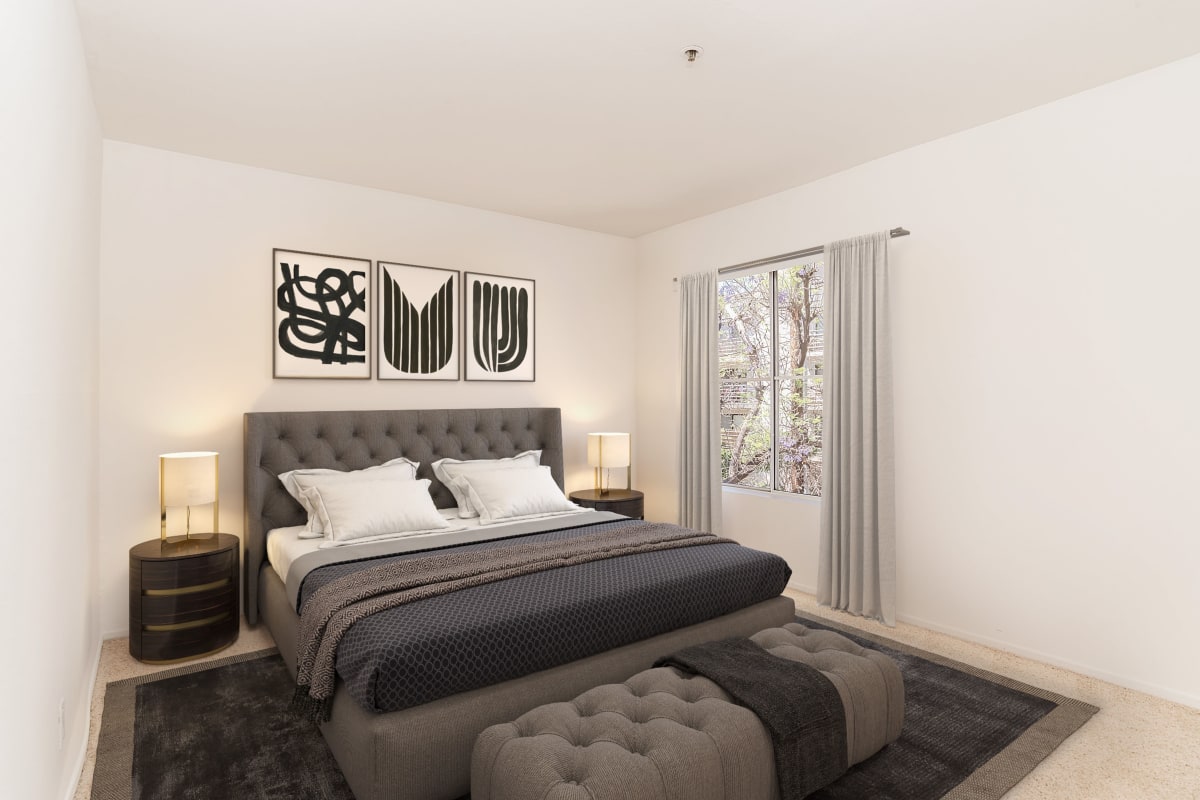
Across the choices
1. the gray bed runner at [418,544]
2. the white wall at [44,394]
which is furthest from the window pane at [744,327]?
the white wall at [44,394]

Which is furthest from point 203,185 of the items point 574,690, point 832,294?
point 832,294

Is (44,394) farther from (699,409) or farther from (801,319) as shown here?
(801,319)

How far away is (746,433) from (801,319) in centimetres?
89

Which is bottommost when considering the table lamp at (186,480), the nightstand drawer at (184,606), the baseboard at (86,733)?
the baseboard at (86,733)

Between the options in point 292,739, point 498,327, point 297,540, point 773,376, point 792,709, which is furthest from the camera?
point 498,327

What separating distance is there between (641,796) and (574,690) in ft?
2.49

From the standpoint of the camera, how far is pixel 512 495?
3.79m

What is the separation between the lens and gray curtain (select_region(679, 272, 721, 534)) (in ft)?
15.1

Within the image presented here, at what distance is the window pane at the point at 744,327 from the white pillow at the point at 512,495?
63.2 inches

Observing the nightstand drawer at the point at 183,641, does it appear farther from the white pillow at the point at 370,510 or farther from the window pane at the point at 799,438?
the window pane at the point at 799,438

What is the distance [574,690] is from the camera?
2.29 metres

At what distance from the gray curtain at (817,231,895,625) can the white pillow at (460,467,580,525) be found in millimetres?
1560

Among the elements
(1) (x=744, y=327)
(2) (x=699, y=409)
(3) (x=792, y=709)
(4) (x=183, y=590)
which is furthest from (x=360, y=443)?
(3) (x=792, y=709)

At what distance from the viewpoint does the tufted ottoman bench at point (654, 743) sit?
158cm
